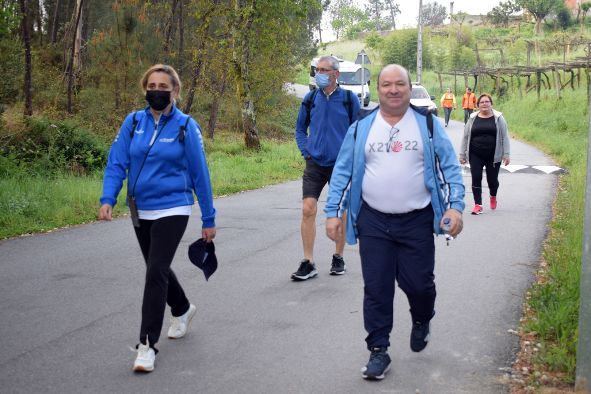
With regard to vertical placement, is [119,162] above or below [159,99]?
below

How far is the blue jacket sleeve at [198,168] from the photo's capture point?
5.25 metres

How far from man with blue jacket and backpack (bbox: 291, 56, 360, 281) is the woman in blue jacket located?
2414 mm

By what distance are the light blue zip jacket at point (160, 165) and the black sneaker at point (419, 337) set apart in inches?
58.5

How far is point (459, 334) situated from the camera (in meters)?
5.95

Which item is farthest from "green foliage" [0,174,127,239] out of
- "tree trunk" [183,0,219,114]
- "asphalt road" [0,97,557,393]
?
"tree trunk" [183,0,219,114]

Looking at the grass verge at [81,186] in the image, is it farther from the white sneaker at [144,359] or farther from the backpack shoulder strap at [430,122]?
the backpack shoulder strap at [430,122]

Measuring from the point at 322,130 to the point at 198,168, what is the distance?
2.51 meters

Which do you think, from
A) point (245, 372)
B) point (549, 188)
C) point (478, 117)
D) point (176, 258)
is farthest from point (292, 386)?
point (549, 188)

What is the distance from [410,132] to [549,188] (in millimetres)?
11859

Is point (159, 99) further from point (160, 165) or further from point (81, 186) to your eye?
point (81, 186)

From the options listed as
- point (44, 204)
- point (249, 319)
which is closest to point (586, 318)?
point (249, 319)

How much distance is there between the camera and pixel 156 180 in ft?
16.9

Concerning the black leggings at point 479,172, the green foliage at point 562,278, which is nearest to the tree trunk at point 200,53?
the green foliage at point 562,278

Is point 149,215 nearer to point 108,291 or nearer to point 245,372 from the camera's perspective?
point 245,372
